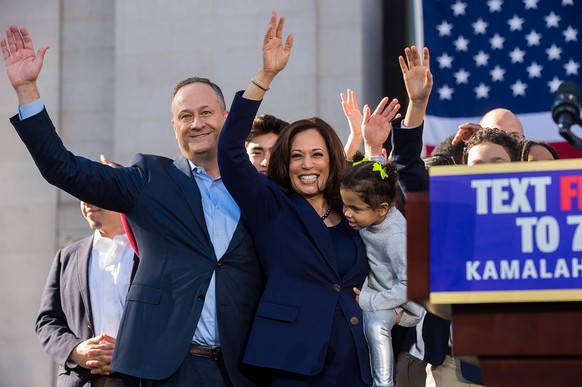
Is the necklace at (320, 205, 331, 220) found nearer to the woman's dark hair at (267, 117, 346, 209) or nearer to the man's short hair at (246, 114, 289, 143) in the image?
the woman's dark hair at (267, 117, 346, 209)

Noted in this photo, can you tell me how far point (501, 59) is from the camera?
9.54 metres

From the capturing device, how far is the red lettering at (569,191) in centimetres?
249

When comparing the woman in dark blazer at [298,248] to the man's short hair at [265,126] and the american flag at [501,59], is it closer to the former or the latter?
the man's short hair at [265,126]

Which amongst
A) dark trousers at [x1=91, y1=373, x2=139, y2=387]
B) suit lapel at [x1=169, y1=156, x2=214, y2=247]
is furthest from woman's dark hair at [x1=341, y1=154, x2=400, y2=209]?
dark trousers at [x1=91, y1=373, x2=139, y2=387]

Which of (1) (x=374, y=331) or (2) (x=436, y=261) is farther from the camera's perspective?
(1) (x=374, y=331)

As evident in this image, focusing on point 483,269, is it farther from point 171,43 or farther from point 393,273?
point 171,43

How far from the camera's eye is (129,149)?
1048 centimetres

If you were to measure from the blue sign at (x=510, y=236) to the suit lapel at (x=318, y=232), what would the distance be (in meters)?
1.95

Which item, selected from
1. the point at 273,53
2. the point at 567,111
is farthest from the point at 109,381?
the point at 567,111

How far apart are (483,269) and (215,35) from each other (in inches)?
319

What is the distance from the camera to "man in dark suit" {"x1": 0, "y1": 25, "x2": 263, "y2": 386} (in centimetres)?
434

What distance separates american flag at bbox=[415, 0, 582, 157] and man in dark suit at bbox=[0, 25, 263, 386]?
5.03 metres

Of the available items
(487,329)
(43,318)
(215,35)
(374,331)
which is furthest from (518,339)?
(215,35)

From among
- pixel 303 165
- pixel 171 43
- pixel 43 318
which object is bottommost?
pixel 43 318
